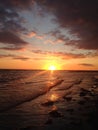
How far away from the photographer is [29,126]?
1327cm

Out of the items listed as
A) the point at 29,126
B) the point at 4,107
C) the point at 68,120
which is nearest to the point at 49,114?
the point at 68,120

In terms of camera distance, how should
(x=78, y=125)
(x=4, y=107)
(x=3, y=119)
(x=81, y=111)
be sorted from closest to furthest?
(x=78, y=125) → (x=3, y=119) → (x=81, y=111) → (x=4, y=107)

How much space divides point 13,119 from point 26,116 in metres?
1.28

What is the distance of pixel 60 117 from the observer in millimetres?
15602

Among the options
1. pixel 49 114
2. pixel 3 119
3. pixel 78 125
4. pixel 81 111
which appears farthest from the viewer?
pixel 81 111

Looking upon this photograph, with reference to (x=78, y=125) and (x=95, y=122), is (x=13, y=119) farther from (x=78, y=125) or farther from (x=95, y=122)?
(x=95, y=122)

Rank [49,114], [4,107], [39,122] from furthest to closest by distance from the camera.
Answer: [4,107] → [49,114] → [39,122]

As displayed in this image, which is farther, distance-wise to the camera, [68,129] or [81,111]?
[81,111]

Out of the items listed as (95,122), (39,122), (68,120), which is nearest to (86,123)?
(95,122)

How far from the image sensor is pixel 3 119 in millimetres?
15117

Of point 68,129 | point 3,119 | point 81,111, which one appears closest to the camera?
point 68,129

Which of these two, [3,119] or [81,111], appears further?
[81,111]

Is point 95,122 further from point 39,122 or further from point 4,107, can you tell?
point 4,107

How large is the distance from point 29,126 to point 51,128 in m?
1.65
